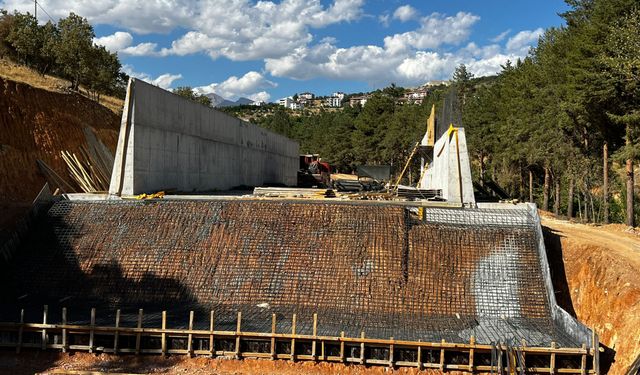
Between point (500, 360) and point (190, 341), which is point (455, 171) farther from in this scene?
point (190, 341)

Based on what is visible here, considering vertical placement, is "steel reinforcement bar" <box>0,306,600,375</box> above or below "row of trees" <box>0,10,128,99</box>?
below

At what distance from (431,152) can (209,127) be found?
11.9 m

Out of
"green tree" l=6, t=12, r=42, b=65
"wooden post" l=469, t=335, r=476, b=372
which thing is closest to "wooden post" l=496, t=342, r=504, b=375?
"wooden post" l=469, t=335, r=476, b=372

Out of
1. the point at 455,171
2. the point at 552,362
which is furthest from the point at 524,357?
the point at 455,171

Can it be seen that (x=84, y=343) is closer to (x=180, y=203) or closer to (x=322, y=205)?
(x=180, y=203)

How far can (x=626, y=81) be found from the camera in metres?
19.0

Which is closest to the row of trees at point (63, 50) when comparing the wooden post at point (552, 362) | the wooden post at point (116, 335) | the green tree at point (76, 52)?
the green tree at point (76, 52)

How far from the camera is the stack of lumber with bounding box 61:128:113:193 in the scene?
2033 centimetres

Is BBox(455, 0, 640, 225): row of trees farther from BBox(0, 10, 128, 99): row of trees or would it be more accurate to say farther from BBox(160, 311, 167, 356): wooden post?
BBox(0, 10, 128, 99): row of trees

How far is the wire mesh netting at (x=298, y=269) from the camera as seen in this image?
11.9 m

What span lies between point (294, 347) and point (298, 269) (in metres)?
2.90

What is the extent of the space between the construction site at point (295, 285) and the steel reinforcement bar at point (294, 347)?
3 cm

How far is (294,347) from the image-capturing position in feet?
34.8

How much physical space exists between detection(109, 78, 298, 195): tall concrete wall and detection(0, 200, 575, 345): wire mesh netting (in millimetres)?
2823
